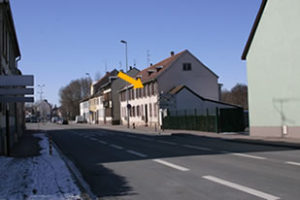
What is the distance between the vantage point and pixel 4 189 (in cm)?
827

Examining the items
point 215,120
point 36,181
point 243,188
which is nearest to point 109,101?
point 215,120

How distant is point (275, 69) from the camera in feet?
76.5

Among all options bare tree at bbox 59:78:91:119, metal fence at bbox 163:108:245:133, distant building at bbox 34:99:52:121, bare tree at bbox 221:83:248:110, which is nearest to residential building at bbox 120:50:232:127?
metal fence at bbox 163:108:245:133

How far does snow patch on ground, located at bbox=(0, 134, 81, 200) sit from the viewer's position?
7.67 m

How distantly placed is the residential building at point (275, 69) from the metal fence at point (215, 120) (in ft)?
18.0

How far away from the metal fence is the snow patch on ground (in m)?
20.2

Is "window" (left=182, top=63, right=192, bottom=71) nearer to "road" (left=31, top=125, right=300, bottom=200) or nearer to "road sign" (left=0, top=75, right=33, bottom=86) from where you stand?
"road" (left=31, top=125, right=300, bottom=200)

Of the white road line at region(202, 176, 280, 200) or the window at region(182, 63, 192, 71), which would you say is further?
the window at region(182, 63, 192, 71)

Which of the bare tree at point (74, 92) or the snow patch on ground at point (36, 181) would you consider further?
the bare tree at point (74, 92)

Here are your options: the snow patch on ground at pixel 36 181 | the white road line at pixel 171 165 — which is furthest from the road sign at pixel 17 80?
the white road line at pixel 171 165

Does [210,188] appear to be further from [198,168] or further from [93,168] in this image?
[93,168]

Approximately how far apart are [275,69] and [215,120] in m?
9.16

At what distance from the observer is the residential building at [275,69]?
21797mm

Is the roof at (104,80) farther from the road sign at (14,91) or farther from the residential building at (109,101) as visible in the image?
the road sign at (14,91)
